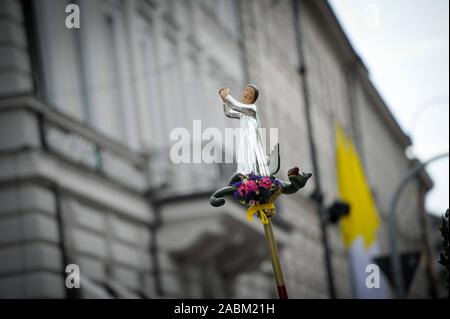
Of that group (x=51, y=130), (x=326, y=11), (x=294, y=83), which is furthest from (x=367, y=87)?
(x=51, y=130)

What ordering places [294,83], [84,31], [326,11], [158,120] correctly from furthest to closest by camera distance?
[326,11]
[294,83]
[158,120]
[84,31]

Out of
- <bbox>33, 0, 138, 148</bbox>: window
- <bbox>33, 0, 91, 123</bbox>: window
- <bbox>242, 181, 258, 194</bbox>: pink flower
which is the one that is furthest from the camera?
<bbox>33, 0, 138, 148</bbox>: window

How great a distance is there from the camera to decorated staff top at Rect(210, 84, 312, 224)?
805 centimetres

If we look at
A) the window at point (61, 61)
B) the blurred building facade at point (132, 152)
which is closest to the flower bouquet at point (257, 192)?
the blurred building facade at point (132, 152)

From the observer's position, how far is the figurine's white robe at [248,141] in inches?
323

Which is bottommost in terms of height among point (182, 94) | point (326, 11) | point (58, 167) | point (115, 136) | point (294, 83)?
point (58, 167)

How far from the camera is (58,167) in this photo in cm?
1816

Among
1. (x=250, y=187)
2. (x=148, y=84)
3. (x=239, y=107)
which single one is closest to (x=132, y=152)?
(x=148, y=84)

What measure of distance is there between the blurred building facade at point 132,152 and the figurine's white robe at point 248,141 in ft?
13.8

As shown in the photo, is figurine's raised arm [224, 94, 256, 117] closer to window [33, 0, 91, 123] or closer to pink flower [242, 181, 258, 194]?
pink flower [242, 181, 258, 194]

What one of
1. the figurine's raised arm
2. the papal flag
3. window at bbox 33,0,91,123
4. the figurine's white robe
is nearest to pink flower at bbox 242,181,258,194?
the figurine's white robe
